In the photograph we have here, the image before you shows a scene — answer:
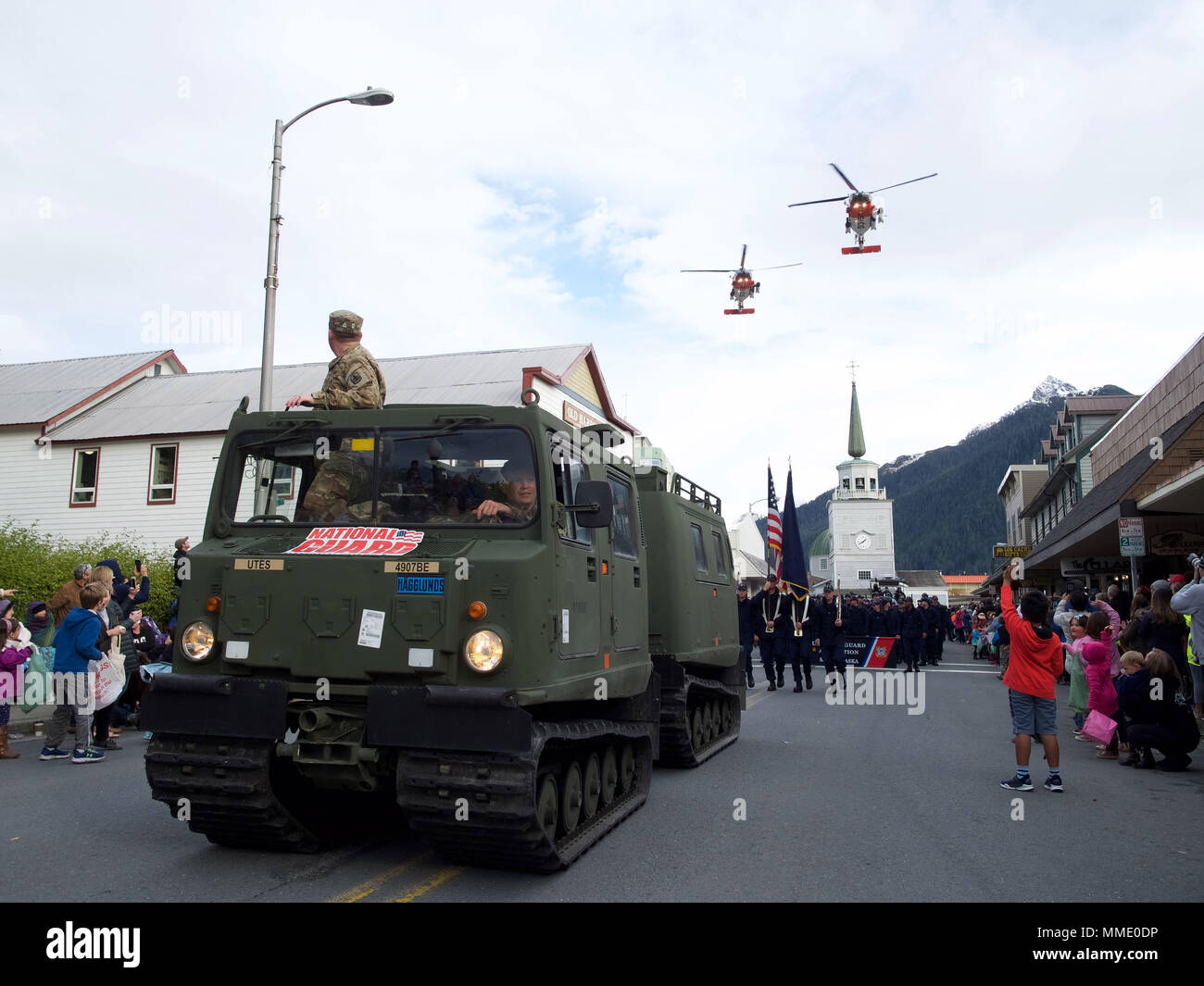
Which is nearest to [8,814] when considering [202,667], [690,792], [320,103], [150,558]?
[202,667]

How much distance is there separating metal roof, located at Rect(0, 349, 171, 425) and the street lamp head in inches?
734

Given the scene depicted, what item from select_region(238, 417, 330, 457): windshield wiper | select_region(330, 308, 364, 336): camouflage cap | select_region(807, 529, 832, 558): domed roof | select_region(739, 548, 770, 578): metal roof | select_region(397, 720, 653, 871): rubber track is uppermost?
select_region(807, 529, 832, 558): domed roof

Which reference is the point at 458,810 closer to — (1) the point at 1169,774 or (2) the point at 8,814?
(2) the point at 8,814

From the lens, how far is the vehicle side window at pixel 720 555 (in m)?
11.7

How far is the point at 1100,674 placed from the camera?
11.4m

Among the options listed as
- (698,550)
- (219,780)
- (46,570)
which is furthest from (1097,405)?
(219,780)

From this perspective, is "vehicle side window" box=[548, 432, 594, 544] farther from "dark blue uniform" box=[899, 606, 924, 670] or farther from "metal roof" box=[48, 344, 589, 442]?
"dark blue uniform" box=[899, 606, 924, 670]

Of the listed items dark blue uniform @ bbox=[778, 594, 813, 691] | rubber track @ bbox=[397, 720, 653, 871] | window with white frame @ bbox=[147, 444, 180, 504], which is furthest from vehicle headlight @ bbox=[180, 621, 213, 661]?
window with white frame @ bbox=[147, 444, 180, 504]

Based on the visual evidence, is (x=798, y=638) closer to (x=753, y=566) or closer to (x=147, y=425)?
(x=147, y=425)

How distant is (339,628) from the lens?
5.53 meters

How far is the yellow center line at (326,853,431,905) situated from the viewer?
5.23 meters

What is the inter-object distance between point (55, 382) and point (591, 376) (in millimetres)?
16555

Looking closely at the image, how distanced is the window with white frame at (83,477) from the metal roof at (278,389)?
0.51 metres

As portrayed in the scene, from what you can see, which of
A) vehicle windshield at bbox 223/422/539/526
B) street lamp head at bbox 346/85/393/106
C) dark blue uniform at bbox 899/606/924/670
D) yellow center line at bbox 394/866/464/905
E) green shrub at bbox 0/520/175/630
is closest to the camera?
yellow center line at bbox 394/866/464/905
